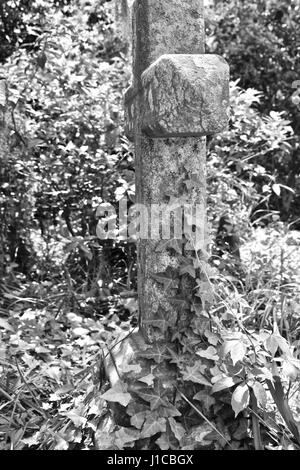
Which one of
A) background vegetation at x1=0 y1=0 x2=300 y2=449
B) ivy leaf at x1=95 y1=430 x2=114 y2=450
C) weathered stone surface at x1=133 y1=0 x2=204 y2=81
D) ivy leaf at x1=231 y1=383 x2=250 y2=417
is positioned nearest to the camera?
ivy leaf at x1=231 y1=383 x2=250 y2=417

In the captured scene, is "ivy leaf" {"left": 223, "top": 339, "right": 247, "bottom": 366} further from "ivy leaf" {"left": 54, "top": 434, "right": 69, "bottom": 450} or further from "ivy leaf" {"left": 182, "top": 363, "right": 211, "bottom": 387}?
"ivy leaf" {"left": 54, "top": 434, "right": 69, "bottom": 450}

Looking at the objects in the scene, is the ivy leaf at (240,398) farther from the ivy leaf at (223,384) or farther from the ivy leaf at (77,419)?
the ivy leaf at (77,419)

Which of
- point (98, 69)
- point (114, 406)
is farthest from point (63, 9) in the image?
point (114, 406)

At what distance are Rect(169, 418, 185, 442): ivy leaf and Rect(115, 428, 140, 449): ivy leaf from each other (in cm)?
11

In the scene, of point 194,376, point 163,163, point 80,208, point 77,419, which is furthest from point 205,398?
point 80,208

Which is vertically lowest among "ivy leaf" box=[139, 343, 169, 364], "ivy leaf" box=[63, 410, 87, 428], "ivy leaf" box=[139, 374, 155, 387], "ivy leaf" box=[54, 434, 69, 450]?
"ivy leaf" box=[54, 434, 69, 450]

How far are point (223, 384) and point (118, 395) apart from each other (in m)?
0.34

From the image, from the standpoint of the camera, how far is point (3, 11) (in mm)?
5242

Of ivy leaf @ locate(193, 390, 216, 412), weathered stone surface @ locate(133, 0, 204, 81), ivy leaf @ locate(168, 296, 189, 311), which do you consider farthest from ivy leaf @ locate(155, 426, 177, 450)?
weathered stone surface @ locate(133, 0, 204, 81)

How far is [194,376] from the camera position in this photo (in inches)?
75.9

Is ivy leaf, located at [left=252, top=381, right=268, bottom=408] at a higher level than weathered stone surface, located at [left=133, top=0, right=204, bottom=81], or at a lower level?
lower

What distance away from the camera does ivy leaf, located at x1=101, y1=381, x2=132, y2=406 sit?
185cm

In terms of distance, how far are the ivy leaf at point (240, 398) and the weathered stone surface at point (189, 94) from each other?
818 millimetres
